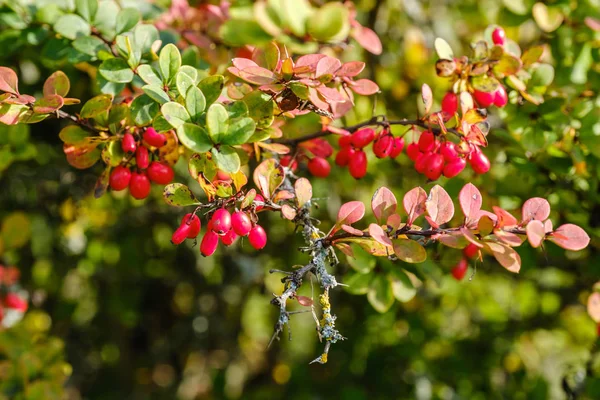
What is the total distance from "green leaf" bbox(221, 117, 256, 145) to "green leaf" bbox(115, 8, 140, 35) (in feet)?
1.34

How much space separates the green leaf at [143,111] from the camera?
3.36ft

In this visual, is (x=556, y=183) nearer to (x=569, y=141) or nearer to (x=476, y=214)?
(x=569, y=141)

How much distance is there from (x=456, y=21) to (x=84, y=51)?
5.36ft

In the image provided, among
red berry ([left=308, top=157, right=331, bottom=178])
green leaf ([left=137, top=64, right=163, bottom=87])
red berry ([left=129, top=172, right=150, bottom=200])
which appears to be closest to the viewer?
green leaf ([left=137, top=64, right=163, bottom=87])

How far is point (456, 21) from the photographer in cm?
236

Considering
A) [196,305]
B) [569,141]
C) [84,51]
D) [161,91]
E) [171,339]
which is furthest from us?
[171,339]

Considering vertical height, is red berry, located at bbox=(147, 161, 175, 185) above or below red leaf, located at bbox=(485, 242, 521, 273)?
below

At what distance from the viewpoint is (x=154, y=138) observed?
1053 millimetres

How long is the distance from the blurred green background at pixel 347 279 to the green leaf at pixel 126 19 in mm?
267

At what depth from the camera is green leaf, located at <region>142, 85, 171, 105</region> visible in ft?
3.16

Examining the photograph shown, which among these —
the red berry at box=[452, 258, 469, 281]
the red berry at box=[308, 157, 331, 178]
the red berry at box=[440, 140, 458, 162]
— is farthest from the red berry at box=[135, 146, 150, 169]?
the red berry at box=[452, 258, 469, 281]

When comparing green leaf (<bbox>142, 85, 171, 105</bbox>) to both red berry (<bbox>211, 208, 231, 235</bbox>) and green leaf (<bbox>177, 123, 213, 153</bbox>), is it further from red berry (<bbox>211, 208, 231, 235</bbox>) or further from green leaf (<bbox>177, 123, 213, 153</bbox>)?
red berry (<bbox>211, 208, 231, 235</bbox>)

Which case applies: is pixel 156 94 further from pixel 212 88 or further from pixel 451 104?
pixel 451 104

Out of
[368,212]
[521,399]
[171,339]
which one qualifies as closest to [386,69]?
[368,212]
